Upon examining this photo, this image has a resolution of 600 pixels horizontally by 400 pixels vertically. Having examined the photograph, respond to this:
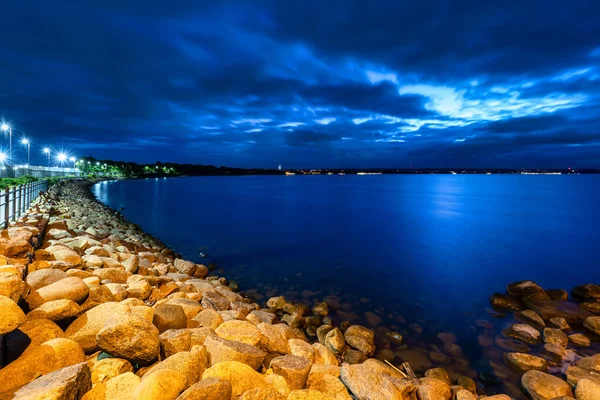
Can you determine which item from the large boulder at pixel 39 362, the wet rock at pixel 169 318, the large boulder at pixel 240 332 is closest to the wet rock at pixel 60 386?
the large boulder at pixel 39 362

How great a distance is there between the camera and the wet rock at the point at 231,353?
14.5 ft

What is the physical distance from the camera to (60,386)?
3145 mm

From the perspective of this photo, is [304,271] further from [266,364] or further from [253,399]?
[253,399]

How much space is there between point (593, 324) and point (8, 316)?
14232 millimetres

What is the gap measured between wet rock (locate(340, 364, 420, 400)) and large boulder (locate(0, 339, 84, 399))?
12.9 ft

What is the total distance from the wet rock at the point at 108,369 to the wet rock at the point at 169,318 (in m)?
1.41

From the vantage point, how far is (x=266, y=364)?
5.10 metres

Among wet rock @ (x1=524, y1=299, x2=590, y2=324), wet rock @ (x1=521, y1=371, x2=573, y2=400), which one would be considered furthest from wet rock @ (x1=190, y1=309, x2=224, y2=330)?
wet rock @ (x1=524, y1=299, x2=590, y2=324)

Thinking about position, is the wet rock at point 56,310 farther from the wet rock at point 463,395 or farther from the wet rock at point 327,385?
the wet rock at point 463,395

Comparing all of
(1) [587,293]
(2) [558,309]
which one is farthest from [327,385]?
(1) [587,293]

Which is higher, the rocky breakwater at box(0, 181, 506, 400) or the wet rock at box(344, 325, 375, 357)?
the rocky breakwater at box(0, 181, 506, 400)

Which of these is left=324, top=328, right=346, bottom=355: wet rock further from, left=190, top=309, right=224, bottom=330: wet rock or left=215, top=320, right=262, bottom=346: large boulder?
left=190, top=309, right=224, bottom=330: wet rock

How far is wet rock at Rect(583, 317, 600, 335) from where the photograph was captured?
930 cm

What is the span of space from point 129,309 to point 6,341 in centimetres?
156
